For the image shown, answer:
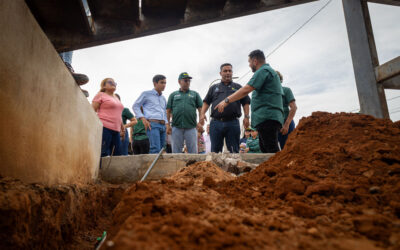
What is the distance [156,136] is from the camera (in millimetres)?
4410

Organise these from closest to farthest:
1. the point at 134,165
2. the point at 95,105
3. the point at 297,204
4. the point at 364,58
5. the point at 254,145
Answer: the point at 297,204
the point at 364,58
the point at 134,165
the point at 95,105
the point at 254,145

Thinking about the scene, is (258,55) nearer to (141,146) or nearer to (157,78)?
(157,78)

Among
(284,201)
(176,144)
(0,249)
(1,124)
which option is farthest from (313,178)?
(176,144)

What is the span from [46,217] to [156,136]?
315 centimetres

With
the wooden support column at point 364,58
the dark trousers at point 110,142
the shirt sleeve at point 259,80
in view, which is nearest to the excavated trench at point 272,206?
the wooden support column at point 364,58

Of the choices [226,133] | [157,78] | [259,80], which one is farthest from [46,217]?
[157,78]

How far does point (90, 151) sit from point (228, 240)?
2.57m

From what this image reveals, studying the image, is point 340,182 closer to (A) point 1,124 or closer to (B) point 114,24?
(A) point 1,124

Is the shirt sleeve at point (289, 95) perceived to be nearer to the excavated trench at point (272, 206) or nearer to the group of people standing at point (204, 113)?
the group of people standing at point (204, 113)

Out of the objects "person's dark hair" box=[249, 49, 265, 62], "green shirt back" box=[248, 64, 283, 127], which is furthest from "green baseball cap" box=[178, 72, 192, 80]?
"green shirt back" box=[248, 64, 283, 127]

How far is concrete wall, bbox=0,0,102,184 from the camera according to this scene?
3.75ft

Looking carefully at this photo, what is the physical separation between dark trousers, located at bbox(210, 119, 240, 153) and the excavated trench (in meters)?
2.13

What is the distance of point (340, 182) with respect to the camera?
3.80ft

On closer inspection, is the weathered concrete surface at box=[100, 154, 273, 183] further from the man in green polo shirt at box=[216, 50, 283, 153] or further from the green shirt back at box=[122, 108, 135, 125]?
the green shirt back at box=[122, 108, 135, 125]
